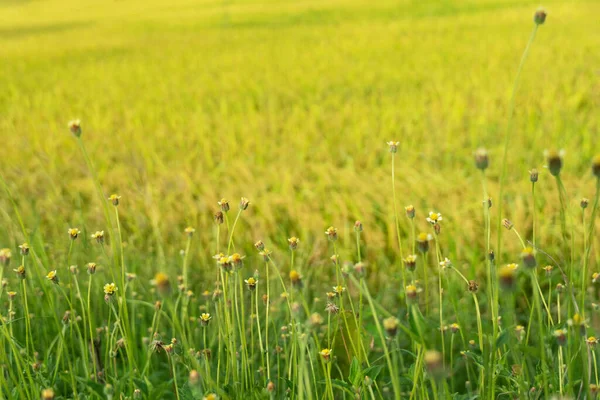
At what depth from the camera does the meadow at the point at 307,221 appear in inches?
52.4

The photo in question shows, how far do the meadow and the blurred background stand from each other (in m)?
0.02

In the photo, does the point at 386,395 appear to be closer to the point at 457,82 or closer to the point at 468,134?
the point at 468,134

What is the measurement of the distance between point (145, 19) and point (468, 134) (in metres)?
11.6

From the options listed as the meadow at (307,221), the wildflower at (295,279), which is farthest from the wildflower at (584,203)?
the wildflower at (295,279)

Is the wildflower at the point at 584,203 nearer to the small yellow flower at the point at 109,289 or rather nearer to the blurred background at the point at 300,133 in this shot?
the small yellow flower at the point at 109,289

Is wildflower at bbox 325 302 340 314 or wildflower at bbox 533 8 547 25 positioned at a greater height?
wildflower at bbox 533 8 547 25

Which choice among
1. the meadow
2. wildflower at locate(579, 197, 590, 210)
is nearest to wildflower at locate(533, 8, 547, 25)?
the meadow

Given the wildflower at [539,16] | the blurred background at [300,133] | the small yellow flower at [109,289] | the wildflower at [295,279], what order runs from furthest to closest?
the blurred background at [300,133]
the small yellow flower at [109,289]
the wildflower at [539,16]
the wildflower at [295,279]

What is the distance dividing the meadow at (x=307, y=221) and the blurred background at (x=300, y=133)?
2 cm

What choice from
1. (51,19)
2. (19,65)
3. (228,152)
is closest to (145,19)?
(51,19)

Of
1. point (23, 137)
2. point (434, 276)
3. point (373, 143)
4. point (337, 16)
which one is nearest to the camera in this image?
point (434, 276)

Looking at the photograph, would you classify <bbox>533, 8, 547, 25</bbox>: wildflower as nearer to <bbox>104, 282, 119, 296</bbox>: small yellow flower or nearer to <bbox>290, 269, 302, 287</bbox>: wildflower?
<bbox>290, 269, 302, 287</bbox>: wildflower

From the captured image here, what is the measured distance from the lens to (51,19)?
16.9 m

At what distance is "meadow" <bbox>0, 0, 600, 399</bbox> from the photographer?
133 centimetres
